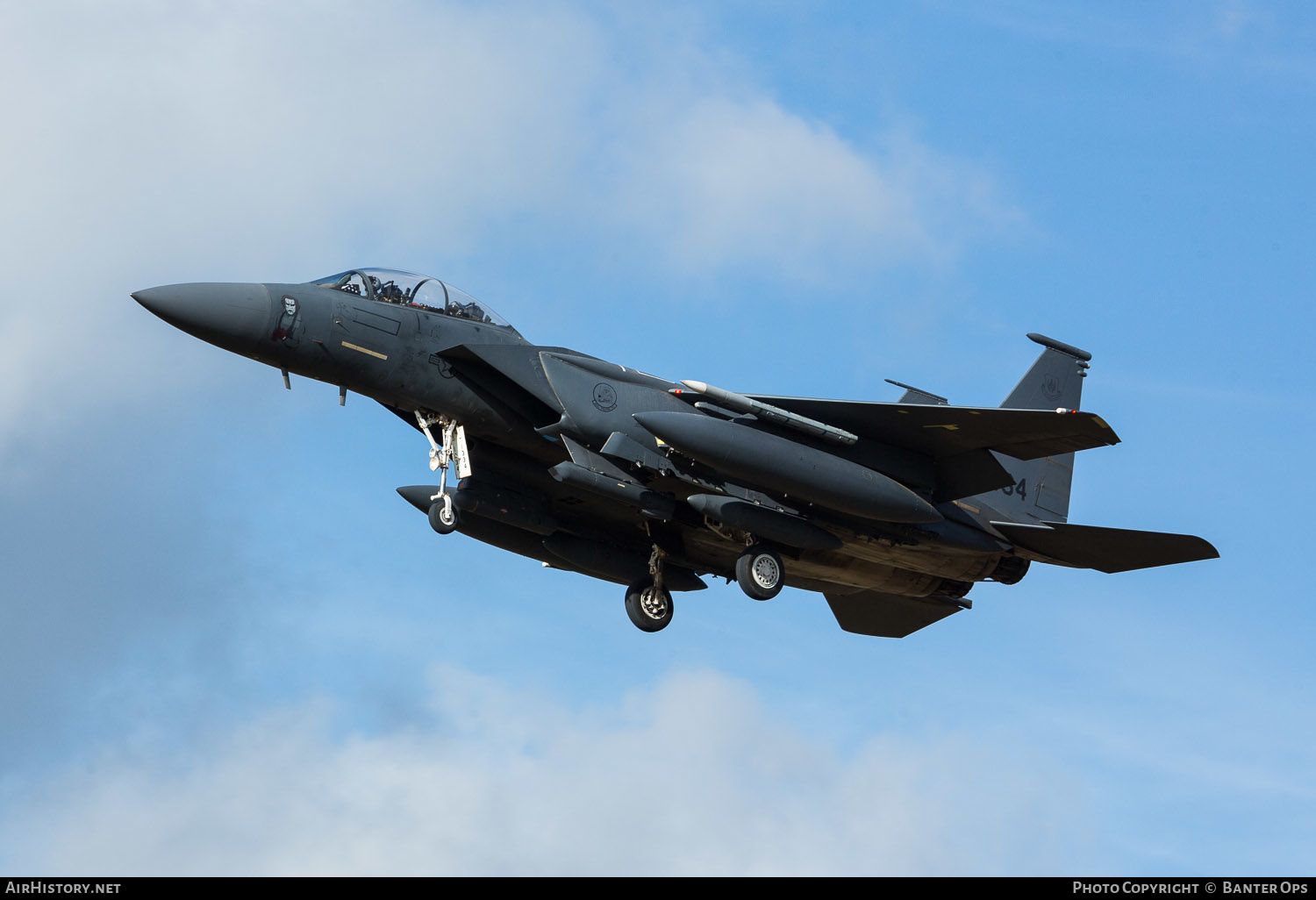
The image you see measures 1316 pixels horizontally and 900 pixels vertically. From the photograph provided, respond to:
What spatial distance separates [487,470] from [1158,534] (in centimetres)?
934

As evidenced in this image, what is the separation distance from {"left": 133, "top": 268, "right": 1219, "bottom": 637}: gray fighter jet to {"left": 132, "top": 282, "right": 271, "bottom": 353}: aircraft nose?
0.08ft

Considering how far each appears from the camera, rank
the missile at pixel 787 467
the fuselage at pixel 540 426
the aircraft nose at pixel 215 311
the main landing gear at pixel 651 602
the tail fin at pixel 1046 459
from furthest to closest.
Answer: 1. the tail fin at pixel 1046 459
2. the main landing gear at pixel 651 602
3. the fuselage at pixel 540 426
4. the missile at pixel 787 467
5. the aircraft nose at pixel 215 311

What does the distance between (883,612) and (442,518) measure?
8.83 metres

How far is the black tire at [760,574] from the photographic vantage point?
20.6 meters

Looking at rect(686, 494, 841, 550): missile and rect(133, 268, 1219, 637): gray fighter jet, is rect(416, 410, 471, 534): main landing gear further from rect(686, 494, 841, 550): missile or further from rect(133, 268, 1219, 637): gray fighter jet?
rect(686, 494, 841, 550): missile

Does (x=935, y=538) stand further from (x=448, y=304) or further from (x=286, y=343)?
(x=286, y=343)

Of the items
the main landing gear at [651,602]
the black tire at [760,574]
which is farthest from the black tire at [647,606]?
the black tire at [760,574]

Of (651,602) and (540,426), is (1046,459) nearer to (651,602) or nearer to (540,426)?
(651,602)

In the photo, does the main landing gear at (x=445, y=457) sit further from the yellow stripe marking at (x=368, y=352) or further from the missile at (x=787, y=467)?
the missile at (x=787, y=467)

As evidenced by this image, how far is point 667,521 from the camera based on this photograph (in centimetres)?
2100

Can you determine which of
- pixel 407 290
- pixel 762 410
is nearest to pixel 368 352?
pixel 407 290

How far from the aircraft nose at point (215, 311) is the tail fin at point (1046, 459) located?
1096 cm

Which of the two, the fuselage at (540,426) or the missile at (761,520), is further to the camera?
the missile at (761,520)
